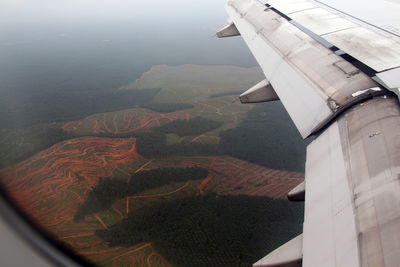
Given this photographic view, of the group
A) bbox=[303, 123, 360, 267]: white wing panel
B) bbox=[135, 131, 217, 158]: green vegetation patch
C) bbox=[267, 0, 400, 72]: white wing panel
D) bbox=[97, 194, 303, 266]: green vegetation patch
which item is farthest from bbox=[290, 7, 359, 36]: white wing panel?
bbox=[135, 131, 217, 158]: green vegetation patch

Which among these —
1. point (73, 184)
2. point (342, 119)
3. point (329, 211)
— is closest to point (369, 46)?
point (342, 119)

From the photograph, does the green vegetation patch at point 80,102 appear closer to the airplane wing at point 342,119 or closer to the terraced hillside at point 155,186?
the terraced hillside at point 155,186

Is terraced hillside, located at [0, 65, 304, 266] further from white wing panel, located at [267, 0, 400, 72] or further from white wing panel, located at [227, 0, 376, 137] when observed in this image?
white wing panel, located at [267, 0, 400, 72]

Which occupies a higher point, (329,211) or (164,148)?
(329,211)

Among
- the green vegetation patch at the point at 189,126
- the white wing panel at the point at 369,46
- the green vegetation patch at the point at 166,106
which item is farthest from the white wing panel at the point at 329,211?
the green vegetation patch at the point at 166,106

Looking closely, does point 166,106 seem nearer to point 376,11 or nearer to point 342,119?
point 376,11

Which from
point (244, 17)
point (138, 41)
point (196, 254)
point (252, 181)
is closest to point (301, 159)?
point (252, 181)
